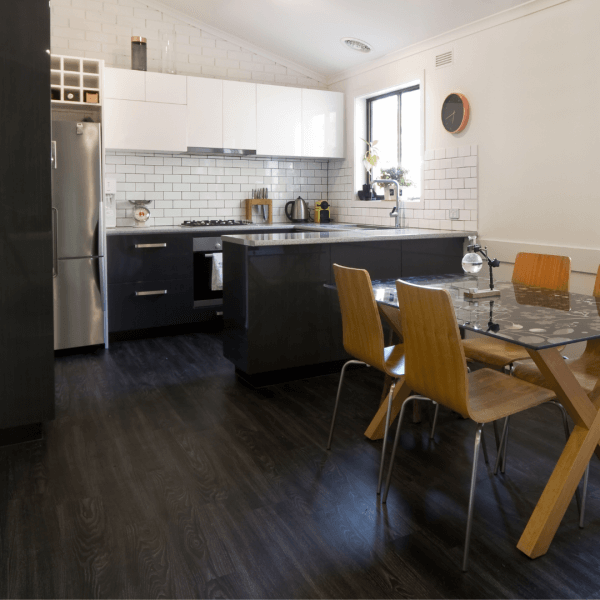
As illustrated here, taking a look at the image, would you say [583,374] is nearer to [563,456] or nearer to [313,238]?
[563,456]

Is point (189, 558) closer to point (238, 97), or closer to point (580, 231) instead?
point (580, 231)

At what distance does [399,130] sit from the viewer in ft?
17.7

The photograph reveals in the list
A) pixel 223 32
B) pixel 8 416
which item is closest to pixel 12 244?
pixel 8 416

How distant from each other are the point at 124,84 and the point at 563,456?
14.4ft

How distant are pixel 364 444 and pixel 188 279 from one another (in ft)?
8.99

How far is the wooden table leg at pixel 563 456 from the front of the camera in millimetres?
1894

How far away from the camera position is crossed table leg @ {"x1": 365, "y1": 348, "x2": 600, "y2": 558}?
1.89m

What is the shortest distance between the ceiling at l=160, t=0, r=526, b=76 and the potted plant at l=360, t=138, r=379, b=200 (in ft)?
2.60

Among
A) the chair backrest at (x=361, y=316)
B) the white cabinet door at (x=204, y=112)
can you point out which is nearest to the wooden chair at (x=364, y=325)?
the chair backrest at (x=361, y=316)

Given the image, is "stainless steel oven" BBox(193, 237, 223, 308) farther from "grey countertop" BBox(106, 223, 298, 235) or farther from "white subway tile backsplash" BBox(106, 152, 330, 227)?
"white subway tile backsplash" BBox(106, 152, 330, 227)

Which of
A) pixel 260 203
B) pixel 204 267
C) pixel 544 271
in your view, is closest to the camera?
pixel 544 271

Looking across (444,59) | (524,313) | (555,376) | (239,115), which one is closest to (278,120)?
(239,115)

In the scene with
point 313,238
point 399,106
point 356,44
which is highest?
point 356,44

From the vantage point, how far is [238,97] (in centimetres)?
536
